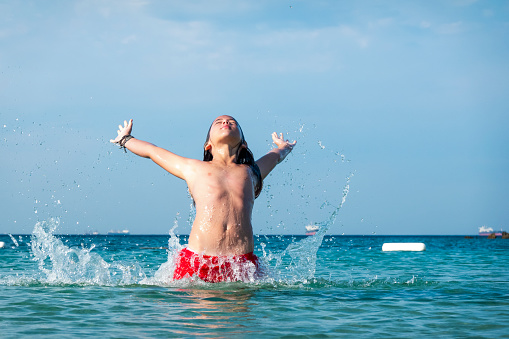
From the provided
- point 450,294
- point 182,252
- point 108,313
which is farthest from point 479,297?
point 108,313

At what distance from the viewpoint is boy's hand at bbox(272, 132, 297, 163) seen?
23.0ft

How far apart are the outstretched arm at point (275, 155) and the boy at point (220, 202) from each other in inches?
15.8

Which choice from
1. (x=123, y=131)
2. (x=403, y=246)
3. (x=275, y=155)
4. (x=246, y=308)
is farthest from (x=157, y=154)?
(x=403, y=246)

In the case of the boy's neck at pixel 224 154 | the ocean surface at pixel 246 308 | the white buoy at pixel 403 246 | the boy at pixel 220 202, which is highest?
the boy's neck at pixel 224 154

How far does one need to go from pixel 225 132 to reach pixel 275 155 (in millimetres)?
1246

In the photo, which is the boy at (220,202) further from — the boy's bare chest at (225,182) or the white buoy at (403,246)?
the white buoy at (403,246)

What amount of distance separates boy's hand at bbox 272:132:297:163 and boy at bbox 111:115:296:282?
990 millimetres

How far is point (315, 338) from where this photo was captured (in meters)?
3.86

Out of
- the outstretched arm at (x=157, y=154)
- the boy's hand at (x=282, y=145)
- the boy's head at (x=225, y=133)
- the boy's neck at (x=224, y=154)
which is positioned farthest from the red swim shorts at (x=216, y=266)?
the boy's hand at (x=282, y=145)

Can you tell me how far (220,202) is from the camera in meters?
5.65

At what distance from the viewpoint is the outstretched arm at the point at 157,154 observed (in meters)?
5.88

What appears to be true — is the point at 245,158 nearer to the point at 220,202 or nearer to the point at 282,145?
the point at 220,202

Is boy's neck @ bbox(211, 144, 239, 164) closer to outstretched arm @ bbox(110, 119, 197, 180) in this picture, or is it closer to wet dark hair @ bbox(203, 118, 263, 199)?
wet dark hair @ bbox(203, 118, 263, 199)

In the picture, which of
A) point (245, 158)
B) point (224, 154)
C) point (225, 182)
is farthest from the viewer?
point (245, 158)
